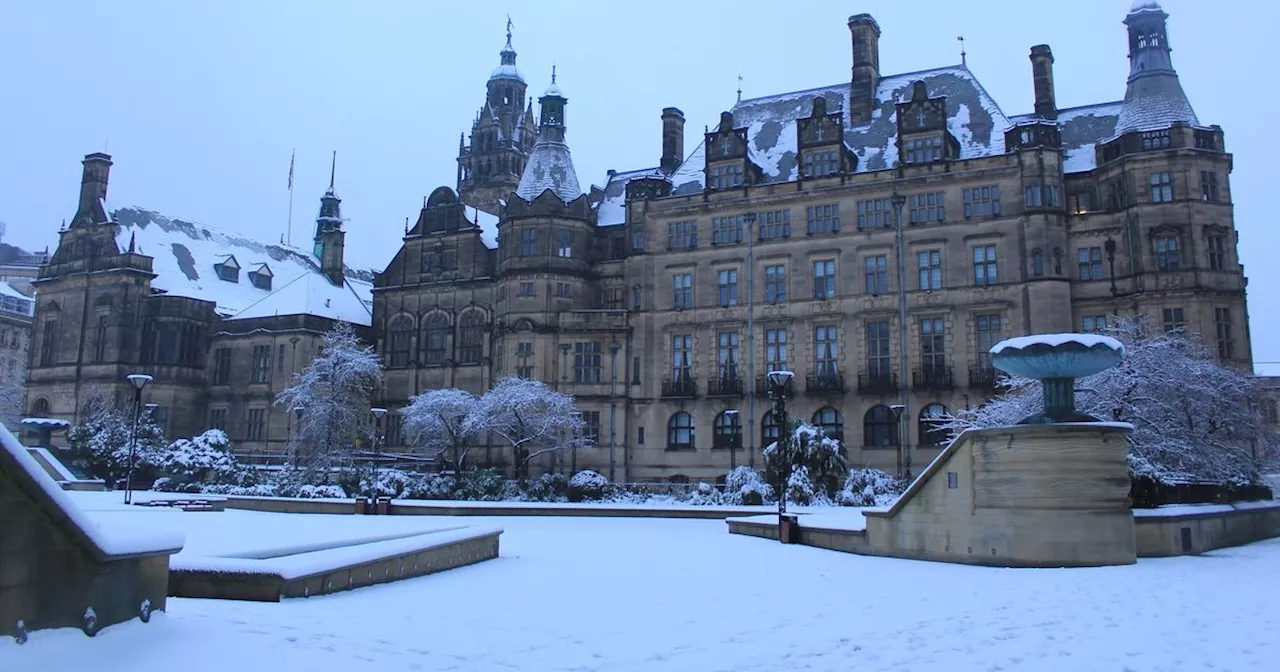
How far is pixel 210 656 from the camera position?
9539 mm

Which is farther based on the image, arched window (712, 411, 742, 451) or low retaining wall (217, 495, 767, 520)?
arched window (712, 411, 742, 451)

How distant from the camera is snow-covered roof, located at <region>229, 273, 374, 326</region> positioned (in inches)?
2492

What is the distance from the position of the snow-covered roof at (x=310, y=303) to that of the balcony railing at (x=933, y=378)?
1358 inches

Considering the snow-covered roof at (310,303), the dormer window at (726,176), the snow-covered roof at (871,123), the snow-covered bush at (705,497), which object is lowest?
the snow-covered bush at (705,497)

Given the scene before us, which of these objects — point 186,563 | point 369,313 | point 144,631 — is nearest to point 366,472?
point 369,313

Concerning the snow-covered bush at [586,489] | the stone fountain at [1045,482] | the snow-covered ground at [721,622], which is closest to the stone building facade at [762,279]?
the snow-covered bush at [586,489]

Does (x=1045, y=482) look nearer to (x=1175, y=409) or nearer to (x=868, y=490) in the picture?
(x=1175, y=409)

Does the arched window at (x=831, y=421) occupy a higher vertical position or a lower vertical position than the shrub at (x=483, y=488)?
higher

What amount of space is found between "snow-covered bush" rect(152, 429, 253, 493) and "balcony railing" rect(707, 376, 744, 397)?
24.0m

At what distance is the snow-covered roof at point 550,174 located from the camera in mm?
56688

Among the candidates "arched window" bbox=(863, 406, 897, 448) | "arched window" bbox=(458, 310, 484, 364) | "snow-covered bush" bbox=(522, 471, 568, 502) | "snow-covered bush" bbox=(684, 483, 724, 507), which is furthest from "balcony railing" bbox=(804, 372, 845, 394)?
"arched window" bbox=(458, 310, 484, 364)

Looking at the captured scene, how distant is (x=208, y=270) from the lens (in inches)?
2744

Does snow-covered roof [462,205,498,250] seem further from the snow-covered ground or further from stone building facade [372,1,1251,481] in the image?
the snow-covered ground

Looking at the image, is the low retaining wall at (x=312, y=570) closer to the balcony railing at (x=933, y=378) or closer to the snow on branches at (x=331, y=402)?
the balcony railing at (x=933, y=378)
